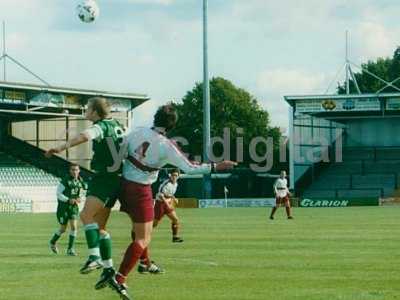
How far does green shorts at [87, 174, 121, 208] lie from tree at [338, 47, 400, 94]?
96793 mm

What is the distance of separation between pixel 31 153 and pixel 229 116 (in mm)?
39177

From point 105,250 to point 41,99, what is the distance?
59.2 meters

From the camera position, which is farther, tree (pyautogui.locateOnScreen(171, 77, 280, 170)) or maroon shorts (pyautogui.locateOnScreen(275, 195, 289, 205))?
tree (pyautogui.locateOnScreen(171, 77, 280, 170))

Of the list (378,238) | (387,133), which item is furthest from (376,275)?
(387,133)

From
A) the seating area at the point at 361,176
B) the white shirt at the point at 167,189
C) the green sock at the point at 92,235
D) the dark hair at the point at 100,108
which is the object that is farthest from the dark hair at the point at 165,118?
the seating area at the point at 361,176

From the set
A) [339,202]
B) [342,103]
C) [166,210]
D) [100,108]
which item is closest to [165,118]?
[100,108]

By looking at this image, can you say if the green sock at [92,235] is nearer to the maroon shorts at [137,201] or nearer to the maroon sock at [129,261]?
the maroon shorts at [137,201]

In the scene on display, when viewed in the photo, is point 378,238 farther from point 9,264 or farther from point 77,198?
point 9,264

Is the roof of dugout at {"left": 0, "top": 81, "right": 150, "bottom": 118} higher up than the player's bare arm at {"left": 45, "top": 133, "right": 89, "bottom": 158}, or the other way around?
the roof of dugout at {"left": 0, "top": 81, "right": 150, "bottom": 118}

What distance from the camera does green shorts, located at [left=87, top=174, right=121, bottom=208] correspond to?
13.1 meters

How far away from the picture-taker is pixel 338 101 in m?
79.1

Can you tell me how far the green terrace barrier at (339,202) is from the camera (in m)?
69.0

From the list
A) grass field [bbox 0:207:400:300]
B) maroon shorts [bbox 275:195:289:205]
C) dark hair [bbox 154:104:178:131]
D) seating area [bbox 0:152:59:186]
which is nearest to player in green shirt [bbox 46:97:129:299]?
dark hair [bbox 154:104:178:131]

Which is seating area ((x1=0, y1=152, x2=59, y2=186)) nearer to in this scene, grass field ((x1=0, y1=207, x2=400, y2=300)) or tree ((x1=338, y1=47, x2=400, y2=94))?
grass field ((x1=0, y1=207, x2=400, y2=300))
